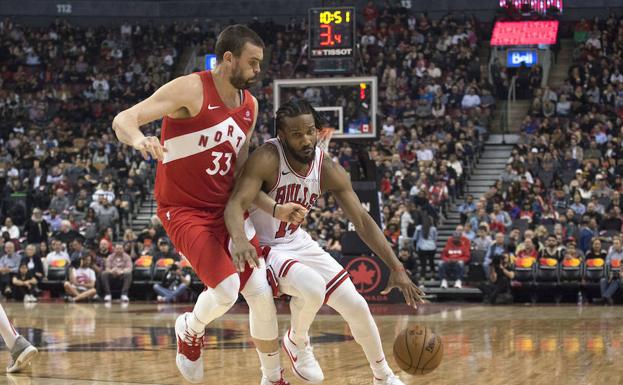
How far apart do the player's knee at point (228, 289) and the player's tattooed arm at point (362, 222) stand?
827mm

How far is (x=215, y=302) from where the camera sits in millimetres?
5582

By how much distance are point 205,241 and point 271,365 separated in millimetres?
882

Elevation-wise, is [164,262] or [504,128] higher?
[504,128]

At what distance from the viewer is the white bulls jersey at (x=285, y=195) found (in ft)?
18.6

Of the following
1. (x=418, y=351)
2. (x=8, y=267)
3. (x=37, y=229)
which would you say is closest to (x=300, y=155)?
(x=418, y=351)

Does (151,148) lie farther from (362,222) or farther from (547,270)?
(547,270)

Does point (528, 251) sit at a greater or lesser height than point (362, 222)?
lesser

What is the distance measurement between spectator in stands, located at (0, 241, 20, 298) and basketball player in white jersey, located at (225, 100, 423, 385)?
12627 mm

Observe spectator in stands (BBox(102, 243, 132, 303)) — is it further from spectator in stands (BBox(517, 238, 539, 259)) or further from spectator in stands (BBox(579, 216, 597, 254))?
spectator in stands (BBox(579, 216, 597, 254))

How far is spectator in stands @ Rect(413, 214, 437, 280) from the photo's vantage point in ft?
56.1

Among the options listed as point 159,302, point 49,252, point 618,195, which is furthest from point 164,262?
point 618,195

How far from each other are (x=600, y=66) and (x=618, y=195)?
723 centimetres

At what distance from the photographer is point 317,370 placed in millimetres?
5898

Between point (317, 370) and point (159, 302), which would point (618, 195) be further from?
point (317, 370)
